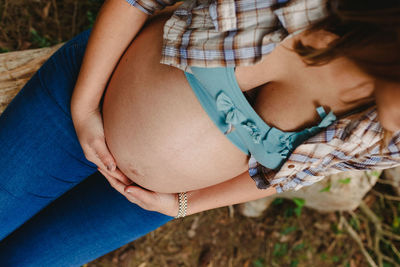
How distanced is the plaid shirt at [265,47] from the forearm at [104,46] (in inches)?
2.0

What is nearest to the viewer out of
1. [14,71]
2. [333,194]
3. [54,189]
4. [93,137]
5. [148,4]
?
[148,4]

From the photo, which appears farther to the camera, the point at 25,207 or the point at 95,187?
the point at 95,187

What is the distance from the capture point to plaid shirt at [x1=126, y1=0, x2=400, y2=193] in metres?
0.63

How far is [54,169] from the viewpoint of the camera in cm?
104

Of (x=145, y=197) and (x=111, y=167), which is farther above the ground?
(x=111, y=167)

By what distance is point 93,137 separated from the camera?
95 cm

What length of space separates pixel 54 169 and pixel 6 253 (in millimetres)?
378

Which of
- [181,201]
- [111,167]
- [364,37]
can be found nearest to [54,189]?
[111,167]

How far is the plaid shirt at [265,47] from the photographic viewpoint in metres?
0.63

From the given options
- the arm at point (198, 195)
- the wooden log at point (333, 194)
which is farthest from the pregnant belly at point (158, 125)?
the wooden log at point (333, 194)

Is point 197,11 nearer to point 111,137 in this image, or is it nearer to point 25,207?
point 111,137

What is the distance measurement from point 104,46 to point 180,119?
0.29 m

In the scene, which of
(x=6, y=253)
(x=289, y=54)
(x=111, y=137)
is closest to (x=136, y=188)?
(x=111, y=137)

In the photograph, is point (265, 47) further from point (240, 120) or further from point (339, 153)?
point (339, 153)
